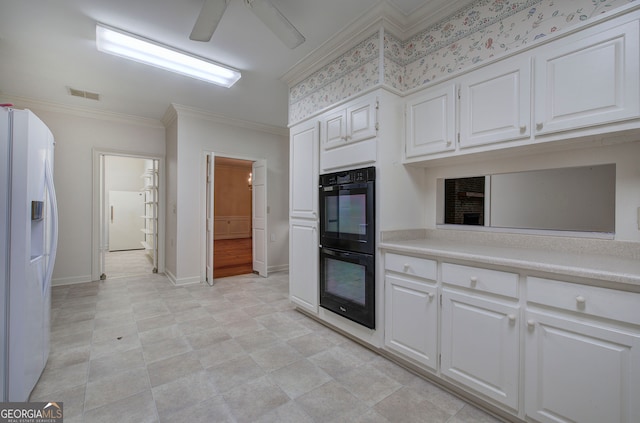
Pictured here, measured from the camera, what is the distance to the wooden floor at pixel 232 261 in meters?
5.02

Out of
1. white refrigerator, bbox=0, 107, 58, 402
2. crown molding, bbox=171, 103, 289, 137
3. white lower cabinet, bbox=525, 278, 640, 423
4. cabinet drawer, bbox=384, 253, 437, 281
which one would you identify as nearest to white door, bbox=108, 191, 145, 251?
crown molding, bbox=171, 103, 289, 137

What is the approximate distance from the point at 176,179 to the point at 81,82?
1.52 meters

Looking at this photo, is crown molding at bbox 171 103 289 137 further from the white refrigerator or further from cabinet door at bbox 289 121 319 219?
Answer: the white refrigerator

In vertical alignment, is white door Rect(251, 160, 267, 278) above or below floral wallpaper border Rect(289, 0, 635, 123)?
below

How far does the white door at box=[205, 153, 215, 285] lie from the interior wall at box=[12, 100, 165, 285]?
164cm

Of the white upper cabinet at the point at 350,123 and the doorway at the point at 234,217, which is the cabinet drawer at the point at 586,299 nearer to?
the white upper cabinet at the point at 350,123

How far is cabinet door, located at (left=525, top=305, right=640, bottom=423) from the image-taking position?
1148 mm

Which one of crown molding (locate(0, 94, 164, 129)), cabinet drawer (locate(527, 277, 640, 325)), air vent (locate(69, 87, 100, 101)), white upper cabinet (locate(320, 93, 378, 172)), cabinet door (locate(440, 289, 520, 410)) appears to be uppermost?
air vent (locate(69, 87, 100, 101))

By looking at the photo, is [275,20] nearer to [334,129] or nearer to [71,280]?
[334,129]

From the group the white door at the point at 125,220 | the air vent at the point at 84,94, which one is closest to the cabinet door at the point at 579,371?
the air vent at the point at 84,94

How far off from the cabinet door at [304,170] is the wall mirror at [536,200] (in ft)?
3.88

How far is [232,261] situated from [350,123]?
4632 millimetres

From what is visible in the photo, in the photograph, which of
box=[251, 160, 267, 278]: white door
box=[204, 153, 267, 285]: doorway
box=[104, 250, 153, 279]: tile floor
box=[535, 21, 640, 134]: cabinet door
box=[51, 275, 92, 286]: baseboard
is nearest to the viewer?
box=[535, 21, 640, 134]: cabinet door

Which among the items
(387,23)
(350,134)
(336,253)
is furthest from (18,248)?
(387,23)
